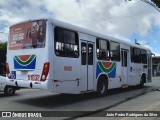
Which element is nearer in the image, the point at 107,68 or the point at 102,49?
the point at 102,49

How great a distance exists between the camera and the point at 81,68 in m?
12.8

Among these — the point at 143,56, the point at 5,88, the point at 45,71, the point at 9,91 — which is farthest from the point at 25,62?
the point at 143,56

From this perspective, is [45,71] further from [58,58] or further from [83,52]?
[83,52]

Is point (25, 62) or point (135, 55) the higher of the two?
point (135, 55)

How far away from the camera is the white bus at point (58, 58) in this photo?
36.7 ft

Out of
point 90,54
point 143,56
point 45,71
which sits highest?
point 143,56

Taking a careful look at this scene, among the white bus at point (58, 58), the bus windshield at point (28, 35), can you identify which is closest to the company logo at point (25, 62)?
the white bus at point (58, 58)

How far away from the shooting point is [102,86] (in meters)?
15.0

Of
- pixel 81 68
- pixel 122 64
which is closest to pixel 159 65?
pixel 122 64

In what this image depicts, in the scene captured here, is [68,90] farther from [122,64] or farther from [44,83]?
[122,64]

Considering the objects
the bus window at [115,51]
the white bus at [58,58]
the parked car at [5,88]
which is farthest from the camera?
the bus window at [115,51]

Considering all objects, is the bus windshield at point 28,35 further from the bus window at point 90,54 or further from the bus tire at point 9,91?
the bus tire at point 9,91

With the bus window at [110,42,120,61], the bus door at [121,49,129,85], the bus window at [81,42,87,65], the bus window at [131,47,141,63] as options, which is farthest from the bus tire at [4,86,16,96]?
the bus window at [131,47,141,63]

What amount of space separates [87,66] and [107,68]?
7.04 feet
